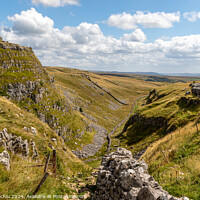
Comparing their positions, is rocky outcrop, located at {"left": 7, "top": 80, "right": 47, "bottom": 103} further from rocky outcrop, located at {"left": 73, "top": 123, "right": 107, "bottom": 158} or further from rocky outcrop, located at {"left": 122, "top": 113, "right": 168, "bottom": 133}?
rocky outcrop, located at {"left": 122, "top": 113, "right": 168, "bottom": 133}

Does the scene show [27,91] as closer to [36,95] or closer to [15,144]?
[36,95]

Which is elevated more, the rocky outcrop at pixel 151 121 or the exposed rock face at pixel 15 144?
the exposed rock face at pixel 15 144

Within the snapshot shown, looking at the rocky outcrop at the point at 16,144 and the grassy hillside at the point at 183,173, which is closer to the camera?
the grassy hillside at the point at 183,173

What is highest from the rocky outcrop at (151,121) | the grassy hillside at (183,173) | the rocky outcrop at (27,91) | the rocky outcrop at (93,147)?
the rocky outcrop at (27,91)

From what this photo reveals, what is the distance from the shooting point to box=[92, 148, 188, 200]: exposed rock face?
9836mm

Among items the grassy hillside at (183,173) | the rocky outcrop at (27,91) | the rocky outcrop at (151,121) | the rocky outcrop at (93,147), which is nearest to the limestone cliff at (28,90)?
the rocky outcrop at (27,91)

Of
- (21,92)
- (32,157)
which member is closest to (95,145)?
(21,92)

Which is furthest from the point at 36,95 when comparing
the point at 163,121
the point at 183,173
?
the point at 183,173

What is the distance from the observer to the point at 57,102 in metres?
81.3

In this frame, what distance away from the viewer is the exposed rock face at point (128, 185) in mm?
9836

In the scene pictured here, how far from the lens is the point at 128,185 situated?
11617 mm

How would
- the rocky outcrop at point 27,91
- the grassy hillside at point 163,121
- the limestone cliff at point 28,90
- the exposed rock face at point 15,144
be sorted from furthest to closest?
1. the limestone cliff at point 28,90
2. the rocky outcrop at point 27,91
3. the grassy hillside at point 163,121
4. the exposed rock face at point 15,144

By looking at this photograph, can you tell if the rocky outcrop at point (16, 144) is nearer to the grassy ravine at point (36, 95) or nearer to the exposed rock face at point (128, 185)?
the exposed rock face at point (128, 185)

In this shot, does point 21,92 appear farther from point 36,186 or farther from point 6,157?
point 36,186
